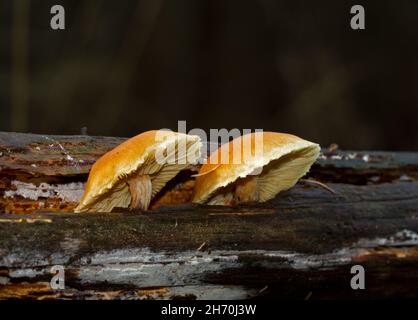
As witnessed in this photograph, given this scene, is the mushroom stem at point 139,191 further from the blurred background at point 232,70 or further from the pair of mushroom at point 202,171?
the blurred background at point 232,70

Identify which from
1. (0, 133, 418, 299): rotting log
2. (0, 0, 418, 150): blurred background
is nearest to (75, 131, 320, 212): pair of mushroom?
(0, 133, 418, 299): rotting log

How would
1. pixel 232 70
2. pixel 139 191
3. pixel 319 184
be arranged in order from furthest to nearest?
pixel 232 70 < pixel 319 184 < pixel 139 191

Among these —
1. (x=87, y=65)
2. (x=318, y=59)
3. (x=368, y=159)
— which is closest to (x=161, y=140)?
(x=368, y=159)

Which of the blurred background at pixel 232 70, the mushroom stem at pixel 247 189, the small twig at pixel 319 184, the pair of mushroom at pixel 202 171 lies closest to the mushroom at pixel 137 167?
the pair of mushroom at pixel 202 171

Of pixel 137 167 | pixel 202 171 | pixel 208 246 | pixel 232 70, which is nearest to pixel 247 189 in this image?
pixel 202 171

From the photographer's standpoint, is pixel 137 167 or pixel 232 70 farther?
pixel 232 70

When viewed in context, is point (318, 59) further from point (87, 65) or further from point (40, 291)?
point (40, 291)

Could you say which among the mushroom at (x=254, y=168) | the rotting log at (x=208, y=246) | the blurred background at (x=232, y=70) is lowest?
the rotting log at (x=208, y=246)

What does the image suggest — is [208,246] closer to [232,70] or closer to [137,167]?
[137,167]
